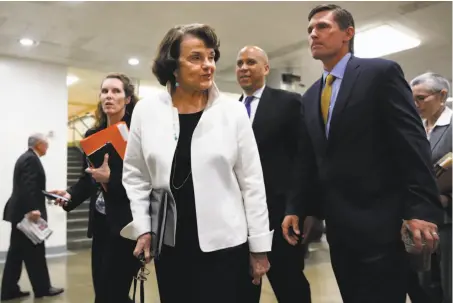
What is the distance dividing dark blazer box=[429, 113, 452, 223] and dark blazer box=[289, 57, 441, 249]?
1.33m

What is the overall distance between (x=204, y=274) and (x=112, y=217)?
0.89 metres

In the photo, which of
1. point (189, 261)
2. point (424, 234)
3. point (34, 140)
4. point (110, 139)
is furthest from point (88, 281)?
point (424, 234)

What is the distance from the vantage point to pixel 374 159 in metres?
1.54

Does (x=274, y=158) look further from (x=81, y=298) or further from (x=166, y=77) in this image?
(x=81, y=298)

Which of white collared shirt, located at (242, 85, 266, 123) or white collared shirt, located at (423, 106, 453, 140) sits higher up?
white collared shirt, located at (242, 85, 266, 123)

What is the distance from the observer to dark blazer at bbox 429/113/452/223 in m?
2.66

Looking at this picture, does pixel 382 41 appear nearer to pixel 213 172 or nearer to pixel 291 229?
pixel 291 229

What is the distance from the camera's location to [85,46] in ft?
20.9

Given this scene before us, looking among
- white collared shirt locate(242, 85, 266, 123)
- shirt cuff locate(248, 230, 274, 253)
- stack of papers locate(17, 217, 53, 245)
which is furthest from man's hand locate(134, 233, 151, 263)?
stack of papers locate(17, 217, 53, 245)

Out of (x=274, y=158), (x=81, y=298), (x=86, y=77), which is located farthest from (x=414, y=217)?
(x=86, y=77)

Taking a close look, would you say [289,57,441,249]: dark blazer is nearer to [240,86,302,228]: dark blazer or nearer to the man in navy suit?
the man in navy suit

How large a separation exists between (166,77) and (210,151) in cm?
37

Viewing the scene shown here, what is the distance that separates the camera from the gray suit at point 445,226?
268 centimetres

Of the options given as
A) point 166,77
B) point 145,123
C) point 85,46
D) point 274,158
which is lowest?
point 274,158
